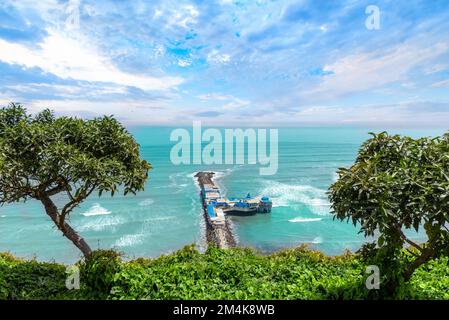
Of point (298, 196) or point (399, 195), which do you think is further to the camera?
point (298, 196)

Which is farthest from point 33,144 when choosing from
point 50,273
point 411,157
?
point 411,157

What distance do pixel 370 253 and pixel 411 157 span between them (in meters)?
2.12

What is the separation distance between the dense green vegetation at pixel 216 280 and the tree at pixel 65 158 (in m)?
1.09

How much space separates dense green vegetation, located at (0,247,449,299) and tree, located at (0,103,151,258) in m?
1.09

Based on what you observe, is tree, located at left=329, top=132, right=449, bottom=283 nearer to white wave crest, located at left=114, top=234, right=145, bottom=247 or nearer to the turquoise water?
the turquoise water

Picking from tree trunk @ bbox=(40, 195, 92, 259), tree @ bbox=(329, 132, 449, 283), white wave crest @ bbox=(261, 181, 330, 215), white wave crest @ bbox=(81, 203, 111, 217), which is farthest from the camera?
white wave crest @ bbox=(261, 181, 330, 215)

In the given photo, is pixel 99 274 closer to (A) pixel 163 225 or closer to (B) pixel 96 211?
(A) pixel 163 225

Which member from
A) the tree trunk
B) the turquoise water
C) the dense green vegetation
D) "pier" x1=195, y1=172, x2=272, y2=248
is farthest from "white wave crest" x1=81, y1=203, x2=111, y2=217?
the tree trunk

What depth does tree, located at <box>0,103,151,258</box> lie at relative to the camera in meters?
6.33

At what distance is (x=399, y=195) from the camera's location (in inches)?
197

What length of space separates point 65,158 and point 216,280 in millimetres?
4208

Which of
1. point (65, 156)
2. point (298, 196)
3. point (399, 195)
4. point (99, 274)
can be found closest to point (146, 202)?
point (298, 196)

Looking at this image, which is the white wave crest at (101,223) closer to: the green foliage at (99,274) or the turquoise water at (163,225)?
the turquoise water at (163,225)
